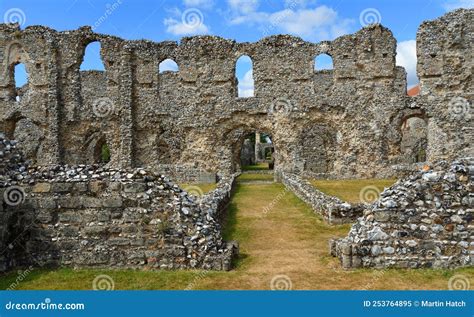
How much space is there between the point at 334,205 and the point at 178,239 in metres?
5.65

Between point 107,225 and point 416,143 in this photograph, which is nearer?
point 107,225

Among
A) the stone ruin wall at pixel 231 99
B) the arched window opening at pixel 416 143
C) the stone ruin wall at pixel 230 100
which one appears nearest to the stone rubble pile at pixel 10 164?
the stone ruin wall at pixel 230 100

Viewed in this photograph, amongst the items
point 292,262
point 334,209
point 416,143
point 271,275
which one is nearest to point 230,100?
point 334,209

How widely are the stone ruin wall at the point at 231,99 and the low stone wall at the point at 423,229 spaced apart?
59.8ft

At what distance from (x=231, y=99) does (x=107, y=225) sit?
20.4 metres

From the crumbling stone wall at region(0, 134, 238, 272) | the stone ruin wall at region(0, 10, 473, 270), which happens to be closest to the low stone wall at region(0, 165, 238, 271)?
the crumbling stone wall at region(0, 134, 238, 272)

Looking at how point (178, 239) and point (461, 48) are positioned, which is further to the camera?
point (461, 48)

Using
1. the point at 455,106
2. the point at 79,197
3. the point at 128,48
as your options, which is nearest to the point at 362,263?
the point at 79,197

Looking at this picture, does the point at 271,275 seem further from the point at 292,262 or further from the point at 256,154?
the point at 256,154

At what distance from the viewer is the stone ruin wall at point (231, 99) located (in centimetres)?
2650

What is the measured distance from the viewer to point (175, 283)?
24.0 ft

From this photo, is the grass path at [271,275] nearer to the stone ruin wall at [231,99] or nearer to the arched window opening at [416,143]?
the stone ruin wall at [231,99]

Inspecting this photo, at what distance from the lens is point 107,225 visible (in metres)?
8.30

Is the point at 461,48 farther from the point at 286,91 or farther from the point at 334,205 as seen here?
the point at 334,205
